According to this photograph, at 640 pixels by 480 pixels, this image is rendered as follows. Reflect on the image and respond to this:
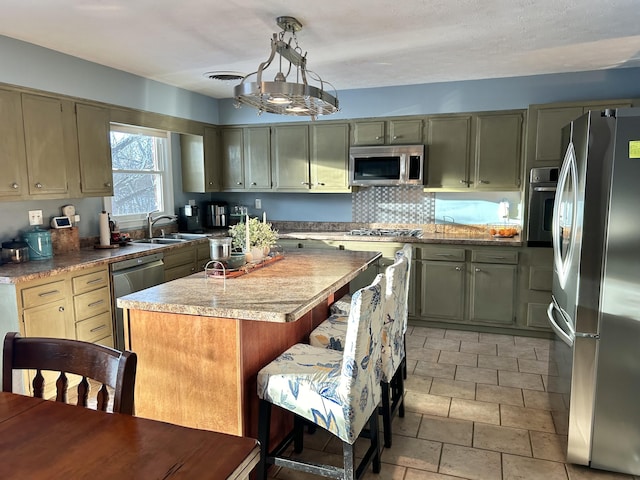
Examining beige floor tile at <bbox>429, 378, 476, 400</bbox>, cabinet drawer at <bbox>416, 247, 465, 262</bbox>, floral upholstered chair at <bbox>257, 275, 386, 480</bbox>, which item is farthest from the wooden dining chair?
cabinet drawer at <bbox>416, 247, 465, 262</bbox>

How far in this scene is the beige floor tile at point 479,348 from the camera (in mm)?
4102

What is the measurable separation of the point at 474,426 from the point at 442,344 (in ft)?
4.78

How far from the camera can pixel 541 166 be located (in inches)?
170

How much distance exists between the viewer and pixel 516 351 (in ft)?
13.5

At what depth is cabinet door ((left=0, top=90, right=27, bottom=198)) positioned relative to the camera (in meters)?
3.20

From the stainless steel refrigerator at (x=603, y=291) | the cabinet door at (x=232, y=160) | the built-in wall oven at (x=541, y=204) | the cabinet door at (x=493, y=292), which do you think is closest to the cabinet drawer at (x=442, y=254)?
the cabinet door at (x=493, y=292)

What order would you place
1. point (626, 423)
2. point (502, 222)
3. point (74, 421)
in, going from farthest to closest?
point (502, 222) < point (626, 423) < point (74, 421)

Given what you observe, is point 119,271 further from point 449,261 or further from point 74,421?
point 449,261

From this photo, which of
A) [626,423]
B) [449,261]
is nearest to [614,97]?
[449,261]

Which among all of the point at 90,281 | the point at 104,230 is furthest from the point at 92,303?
the point at 104,230

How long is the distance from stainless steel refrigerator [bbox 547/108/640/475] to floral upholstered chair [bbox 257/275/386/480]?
995 mm

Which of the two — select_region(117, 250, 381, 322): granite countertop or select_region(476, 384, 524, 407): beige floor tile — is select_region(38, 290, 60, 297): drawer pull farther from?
select_region(476, 384, 524, 407): beige floor tile

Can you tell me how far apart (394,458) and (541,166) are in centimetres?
304

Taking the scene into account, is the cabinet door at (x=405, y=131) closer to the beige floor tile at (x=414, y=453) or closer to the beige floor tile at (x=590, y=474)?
the beige floor tile at (x=414, y=453)
